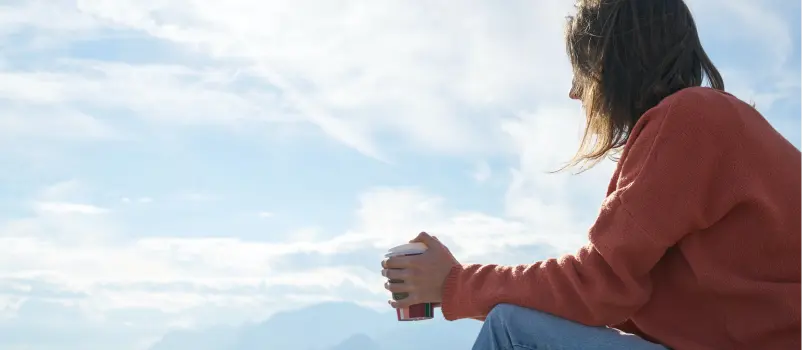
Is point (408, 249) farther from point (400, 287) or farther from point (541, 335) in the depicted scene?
point (541, 335)

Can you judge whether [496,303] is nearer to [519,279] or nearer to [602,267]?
[519,279]

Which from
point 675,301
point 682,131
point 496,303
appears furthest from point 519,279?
point 682,131

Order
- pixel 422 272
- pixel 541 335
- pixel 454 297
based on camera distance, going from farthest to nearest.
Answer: pixel 422 272
pixel 454 297
pixel 541 335

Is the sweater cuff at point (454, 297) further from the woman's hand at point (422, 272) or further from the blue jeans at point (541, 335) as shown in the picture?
the blue jeans at point (541, 335)

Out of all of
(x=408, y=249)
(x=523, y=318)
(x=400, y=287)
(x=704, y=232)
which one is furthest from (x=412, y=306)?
(x=704, y=232)

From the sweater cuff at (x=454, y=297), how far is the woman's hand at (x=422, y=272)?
0.04m

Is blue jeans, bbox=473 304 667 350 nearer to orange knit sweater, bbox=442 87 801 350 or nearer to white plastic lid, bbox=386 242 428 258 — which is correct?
orange knit sweater, bbox=442 87 801 350

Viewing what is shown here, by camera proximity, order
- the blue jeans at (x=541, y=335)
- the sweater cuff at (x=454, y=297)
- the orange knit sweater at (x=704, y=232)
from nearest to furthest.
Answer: the orange knit sweater at (x=704, y=232), the blue jeans at (x=541, y=335), the sweater cuff at (x=454, y=297)

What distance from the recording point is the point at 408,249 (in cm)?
339

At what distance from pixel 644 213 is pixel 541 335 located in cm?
58

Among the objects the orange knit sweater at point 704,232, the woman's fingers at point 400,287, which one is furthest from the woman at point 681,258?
the woman's fingers at point 400,287

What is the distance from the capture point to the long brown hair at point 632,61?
330cm

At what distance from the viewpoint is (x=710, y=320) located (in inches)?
113

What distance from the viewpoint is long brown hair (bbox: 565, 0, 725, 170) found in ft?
10.8
